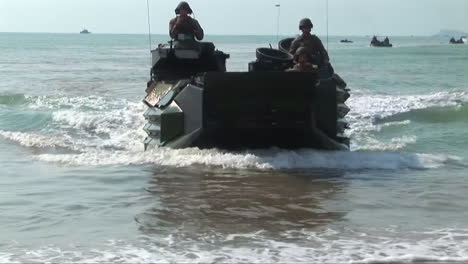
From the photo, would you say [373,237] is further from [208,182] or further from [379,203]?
[208,182]

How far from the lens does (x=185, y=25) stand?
1163 cm

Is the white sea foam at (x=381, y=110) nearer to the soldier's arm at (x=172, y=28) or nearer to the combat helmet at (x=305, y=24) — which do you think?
the combat helmet at (x=305, y=24)

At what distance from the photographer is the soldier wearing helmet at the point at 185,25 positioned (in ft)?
38.2

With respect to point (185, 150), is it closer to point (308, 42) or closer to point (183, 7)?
point (308, 42)

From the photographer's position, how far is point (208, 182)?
344 inches

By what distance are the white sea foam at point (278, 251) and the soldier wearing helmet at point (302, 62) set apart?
4.00 metres

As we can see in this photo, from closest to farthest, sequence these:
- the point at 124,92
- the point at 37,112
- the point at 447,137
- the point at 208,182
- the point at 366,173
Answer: the point at 208,182, the point at 366,173, the point at 447,137, the point at 37,112, the point at 124,92

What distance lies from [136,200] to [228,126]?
2241mm

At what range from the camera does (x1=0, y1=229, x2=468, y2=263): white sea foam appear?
554 cm

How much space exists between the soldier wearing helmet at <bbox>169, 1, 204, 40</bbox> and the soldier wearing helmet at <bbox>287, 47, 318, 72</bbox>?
2.01m

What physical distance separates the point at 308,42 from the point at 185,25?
1.97 meters

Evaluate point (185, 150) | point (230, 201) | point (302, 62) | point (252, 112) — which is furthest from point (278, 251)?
point (302, 62)

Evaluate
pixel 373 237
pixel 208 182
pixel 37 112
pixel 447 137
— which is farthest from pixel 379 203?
pixel 37 112

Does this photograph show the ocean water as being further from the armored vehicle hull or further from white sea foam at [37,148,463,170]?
the armored vehicle hull
